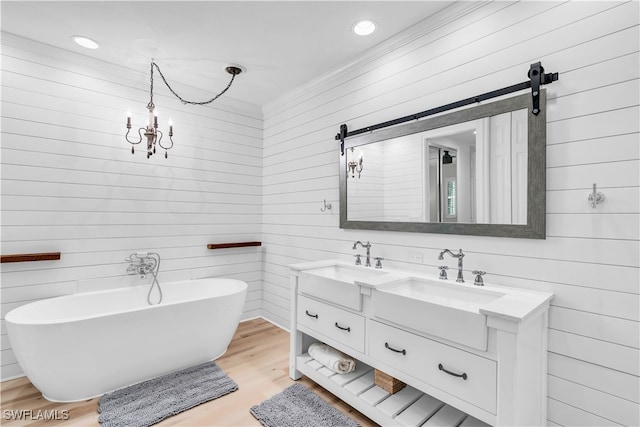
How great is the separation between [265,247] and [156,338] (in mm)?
1734

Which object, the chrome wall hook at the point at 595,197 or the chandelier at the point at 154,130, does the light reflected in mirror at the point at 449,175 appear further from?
the chandelier at the point at 154,130

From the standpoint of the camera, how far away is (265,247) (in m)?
3.97

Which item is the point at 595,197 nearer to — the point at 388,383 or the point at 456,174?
the point at 456,174

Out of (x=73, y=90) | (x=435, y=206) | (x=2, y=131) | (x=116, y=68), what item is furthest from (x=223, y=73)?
(x=435, y=206)

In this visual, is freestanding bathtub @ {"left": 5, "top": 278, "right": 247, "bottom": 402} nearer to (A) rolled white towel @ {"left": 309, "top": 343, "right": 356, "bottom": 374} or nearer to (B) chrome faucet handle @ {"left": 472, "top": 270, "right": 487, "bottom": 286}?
(A) rolled white towel @ {"left": 309, "top": 343, "right": 356, "bottom": 374}

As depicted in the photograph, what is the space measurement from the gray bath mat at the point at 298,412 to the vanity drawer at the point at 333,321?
45cm

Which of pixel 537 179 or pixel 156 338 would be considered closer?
pixel 537 179

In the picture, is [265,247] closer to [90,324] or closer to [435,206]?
[90,324]

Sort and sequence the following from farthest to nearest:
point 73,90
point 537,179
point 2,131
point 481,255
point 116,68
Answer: point 116,68
point 73,90
point 2,131
point 481,255
point 537,179

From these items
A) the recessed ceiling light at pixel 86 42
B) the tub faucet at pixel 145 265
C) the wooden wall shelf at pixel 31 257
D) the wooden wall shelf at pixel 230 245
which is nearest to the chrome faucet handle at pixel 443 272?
the wooden wall shelf at pixel 230 245

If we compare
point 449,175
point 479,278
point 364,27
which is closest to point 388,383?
point 479,278

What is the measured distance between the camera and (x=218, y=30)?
237 centimetres

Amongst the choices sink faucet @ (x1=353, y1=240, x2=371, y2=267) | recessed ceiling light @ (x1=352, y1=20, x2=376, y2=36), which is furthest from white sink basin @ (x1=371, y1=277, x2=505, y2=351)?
recessed ceiling light @ (x1=352, y1=20, x2=376, y2=36)

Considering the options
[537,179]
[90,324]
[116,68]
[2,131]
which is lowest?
[90,324]
